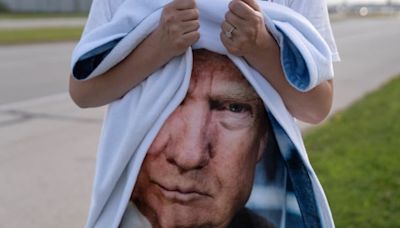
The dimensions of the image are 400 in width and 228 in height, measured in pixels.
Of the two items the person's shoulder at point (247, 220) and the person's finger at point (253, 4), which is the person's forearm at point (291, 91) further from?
the person's shoulder at point (247, 220)

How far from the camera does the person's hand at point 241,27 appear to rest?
4.44ft

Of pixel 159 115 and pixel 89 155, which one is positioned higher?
pixel 159 115

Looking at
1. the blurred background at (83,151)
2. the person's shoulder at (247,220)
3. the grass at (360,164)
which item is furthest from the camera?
the blurred background at (83,151)

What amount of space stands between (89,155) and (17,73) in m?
6.98

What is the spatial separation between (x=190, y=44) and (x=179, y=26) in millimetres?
41

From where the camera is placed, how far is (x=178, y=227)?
1438 millimetres

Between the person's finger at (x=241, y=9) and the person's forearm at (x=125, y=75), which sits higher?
the person's finger at (x=241, y=9)

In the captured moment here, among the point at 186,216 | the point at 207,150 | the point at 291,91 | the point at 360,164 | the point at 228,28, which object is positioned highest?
the point at 228,28

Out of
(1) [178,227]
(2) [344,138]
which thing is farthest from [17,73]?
(1) [178,227]

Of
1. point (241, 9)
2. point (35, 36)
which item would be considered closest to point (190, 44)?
point (241, 9)

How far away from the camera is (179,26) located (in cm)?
137

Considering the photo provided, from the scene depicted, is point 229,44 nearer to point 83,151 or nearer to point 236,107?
point 236,107

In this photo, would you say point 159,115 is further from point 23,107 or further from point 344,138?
point 23,107

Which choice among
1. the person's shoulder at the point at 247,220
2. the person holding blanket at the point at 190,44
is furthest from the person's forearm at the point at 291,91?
the person's shoulder at the point at 247,220
